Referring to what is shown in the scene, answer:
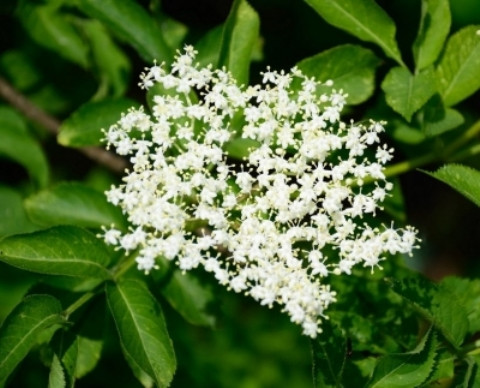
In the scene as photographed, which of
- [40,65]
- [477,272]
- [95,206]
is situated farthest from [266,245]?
[477,272]

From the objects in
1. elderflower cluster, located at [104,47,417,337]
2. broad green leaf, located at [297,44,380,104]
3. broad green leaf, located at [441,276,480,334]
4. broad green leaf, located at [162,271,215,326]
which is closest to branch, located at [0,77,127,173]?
broad green leaf, located at [162,271,215,326]

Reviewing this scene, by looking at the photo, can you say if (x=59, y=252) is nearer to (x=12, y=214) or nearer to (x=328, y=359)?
(x=328, y=359)

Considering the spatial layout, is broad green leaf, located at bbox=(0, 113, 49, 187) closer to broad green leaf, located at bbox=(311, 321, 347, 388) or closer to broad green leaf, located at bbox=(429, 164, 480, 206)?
broad green leaf, located at bbox=(311, 321, 347, 388)

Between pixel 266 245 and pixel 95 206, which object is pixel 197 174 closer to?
pixel 266 245

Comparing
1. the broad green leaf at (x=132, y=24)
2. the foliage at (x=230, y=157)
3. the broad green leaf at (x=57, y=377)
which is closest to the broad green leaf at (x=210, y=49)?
the foliage at (x=230, y=157)

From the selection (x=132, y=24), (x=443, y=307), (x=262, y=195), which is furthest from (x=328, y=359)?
(x=132, y=24)
